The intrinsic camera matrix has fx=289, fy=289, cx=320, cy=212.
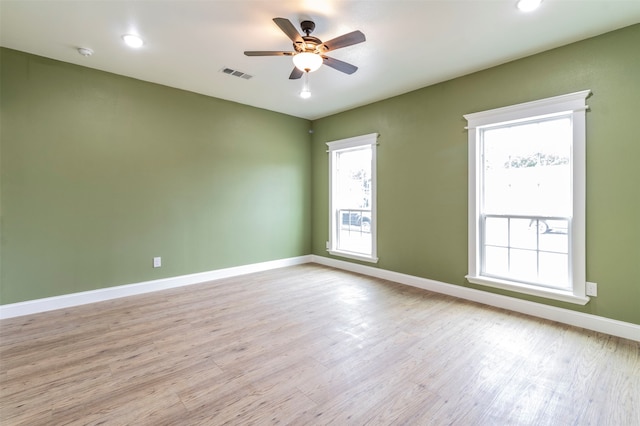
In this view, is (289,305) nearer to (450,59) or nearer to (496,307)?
(496,307)

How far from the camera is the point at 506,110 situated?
3342 millimetres

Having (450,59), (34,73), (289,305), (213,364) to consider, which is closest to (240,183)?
(289,305)

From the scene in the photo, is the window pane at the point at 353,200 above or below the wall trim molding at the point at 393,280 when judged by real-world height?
above

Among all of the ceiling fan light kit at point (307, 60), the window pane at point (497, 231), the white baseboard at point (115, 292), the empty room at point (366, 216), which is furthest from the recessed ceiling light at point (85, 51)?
the window pane at point (497, 231)

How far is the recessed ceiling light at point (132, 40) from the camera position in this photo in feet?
9.29

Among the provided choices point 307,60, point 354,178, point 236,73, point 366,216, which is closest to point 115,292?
point 236,73

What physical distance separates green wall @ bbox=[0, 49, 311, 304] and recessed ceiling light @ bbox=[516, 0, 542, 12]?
12.7 ft

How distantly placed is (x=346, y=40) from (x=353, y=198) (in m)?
3.20

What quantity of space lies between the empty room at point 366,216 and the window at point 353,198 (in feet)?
0.26

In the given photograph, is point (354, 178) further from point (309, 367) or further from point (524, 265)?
point (309, 367)

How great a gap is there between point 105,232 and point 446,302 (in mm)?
4406

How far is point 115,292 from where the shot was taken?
12.3ft

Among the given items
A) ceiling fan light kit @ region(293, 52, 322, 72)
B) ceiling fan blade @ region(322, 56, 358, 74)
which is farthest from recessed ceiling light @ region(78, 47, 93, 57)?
ceiling fan blade @ region(322, 56, 358, 74)

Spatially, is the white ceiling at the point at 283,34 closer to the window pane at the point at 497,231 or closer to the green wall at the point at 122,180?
the green wall at the point at 122,180
